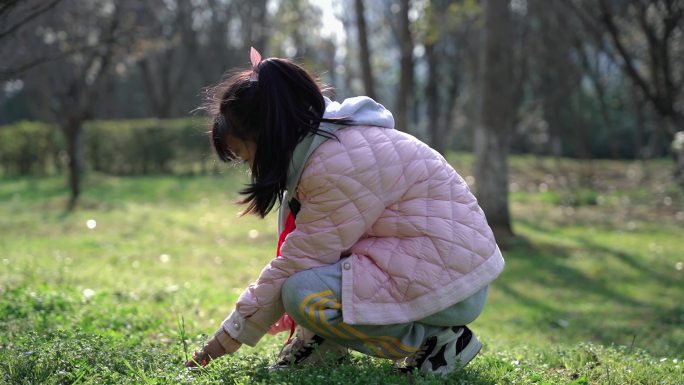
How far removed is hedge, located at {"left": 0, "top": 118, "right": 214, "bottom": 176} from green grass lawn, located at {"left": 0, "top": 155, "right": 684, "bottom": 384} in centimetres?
171

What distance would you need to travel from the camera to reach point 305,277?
2.94m

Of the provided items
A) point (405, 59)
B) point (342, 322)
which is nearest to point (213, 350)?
point (342, 322)

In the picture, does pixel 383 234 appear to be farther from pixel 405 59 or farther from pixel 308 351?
pixel 405 59

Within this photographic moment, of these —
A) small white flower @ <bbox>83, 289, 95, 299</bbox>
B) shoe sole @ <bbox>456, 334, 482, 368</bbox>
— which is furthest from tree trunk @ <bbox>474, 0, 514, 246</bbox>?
shoe sole @ <bbox>456, 334, 482, 368</bbox>

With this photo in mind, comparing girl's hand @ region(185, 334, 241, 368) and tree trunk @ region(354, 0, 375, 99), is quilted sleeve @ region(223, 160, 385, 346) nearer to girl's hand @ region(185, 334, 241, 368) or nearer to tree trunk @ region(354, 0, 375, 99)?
girl's hand @ region(185, 334, 241, 368)

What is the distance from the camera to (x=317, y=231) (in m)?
2.93

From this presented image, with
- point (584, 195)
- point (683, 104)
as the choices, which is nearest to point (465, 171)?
point (584, 195)

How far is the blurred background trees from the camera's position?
33.9 ft

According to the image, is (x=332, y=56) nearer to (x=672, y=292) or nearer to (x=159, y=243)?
→ (x=159, y=243)

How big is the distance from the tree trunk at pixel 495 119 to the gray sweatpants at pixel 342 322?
301 inches

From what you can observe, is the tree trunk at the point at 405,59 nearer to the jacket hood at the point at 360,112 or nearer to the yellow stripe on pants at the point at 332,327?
the jacket hood at the point at 360,112

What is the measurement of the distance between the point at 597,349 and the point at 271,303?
1.89m

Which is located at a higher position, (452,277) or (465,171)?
(452,277)

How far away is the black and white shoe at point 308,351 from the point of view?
3180 millimetres
